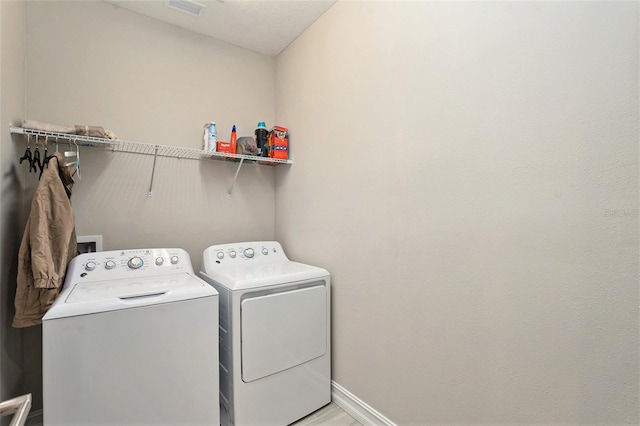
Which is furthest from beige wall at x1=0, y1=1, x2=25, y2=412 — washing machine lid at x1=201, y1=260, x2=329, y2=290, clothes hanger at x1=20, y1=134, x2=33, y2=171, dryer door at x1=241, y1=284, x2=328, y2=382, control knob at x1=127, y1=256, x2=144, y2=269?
dryer door at x1=241, y1=284, x2=328, y2=382

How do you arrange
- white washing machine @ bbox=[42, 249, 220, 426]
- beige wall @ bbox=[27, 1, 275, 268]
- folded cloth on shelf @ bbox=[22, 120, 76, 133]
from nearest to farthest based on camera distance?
1. white washing machine @ bbox=[42, 249, 220, 426]
2. folded cloth on shelf @ bbox=[22, 120, 76, 133]
3. beige wall @ bbox=[27, 1, 275, 268]

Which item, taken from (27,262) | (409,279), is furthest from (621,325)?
(27,262)

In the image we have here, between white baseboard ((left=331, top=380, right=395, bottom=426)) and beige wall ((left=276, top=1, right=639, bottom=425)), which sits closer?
beige wall ((left=276, top=1, right=639, bottom=425))

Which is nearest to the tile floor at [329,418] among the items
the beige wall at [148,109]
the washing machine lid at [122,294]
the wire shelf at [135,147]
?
the washing machine lid at [122,294]

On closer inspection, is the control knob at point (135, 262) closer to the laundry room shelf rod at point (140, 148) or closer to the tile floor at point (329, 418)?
the laundry room shelf rod at point (140, 148)

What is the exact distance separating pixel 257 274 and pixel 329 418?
3.20ft

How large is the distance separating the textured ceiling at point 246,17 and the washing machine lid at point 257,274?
1.75m

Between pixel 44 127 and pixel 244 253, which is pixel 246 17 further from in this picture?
pixel 244 253

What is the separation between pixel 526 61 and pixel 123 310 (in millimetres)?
1866

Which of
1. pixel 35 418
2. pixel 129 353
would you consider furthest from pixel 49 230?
pixel 35 418

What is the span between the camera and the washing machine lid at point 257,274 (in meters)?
1.58

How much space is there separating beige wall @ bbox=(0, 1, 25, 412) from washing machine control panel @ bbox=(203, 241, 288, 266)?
94 cm

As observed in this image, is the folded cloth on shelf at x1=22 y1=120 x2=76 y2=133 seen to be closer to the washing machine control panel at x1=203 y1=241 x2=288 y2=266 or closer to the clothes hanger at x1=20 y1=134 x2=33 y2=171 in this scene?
the clothes hanger at x1=20 y1=134 x2=33 y2=171

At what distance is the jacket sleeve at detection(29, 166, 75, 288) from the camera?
50.5 inches
